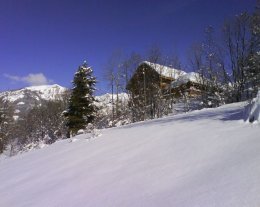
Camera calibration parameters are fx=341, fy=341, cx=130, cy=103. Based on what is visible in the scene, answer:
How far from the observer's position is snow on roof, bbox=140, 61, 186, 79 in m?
36.7

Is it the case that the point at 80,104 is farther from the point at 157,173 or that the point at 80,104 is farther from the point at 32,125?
the point at 32,125

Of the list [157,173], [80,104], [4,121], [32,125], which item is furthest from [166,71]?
[32,125]

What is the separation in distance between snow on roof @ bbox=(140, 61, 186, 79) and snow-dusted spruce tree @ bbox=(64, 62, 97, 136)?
7.05 m

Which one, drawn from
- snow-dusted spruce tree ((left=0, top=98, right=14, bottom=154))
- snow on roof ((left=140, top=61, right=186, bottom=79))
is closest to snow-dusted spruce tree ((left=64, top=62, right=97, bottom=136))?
snow on roof ((left=140, top=61, right=186, bottom=79))

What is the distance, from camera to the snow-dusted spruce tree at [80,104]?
31984 millimetres

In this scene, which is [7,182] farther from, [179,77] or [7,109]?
[7,109]

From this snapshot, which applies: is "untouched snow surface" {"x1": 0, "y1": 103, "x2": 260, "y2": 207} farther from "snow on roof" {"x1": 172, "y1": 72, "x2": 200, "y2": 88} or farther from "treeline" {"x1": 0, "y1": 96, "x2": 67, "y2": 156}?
Answer: "treeline" {"x1": 0, "y1": 96, "x2": 67, "y2": 156}

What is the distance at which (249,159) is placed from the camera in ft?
13.9

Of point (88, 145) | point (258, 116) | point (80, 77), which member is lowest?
point (88, 145)

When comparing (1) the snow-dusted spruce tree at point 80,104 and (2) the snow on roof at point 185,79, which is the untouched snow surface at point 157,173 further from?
(2) the snow on roof at point 185,79

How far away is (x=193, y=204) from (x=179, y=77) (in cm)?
3703

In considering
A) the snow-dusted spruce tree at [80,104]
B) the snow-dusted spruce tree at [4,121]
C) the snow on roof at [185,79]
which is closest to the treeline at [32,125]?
the snow-dusted spruce tree at [4,121]

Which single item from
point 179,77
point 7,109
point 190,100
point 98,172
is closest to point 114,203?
point 98,172

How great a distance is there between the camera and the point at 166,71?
1510 inches
